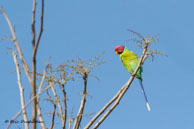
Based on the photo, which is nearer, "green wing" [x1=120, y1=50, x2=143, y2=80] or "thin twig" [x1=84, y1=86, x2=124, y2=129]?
"thin twig" [x1=84, y1=86, x2=124, y2=129]

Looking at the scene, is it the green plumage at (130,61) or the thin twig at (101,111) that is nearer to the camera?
the thin twig at (101,111)

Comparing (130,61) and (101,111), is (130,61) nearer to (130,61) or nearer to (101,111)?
(130,61)

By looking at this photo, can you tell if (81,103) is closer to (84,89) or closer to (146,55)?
(84,89)

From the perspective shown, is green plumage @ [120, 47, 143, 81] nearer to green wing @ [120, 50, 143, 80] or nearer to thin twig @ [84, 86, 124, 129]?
green wing @ [120, 50, 143, 80]

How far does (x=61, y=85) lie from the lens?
2221mm

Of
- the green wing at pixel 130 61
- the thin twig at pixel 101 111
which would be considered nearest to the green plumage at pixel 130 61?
the green wing at pixel 130 61

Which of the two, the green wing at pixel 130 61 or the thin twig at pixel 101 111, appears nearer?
the thin twig at pixel 101 111

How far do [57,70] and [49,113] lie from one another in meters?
0.33

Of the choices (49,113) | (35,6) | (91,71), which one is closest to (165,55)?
(91,71)

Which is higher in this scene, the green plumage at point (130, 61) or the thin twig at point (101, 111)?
the green plumage at point (130, 61)

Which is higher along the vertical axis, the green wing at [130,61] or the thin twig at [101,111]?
the green wing at [130,61]

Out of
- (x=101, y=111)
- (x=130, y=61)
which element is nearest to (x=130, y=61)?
(x=130, y=61)

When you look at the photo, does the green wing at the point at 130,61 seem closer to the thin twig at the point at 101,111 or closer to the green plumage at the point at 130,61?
the green plumage at the point at 130,61

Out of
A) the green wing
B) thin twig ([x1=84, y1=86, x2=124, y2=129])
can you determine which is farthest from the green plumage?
thin twig ([x1=84, y1=86, x2=124, y2=129])
